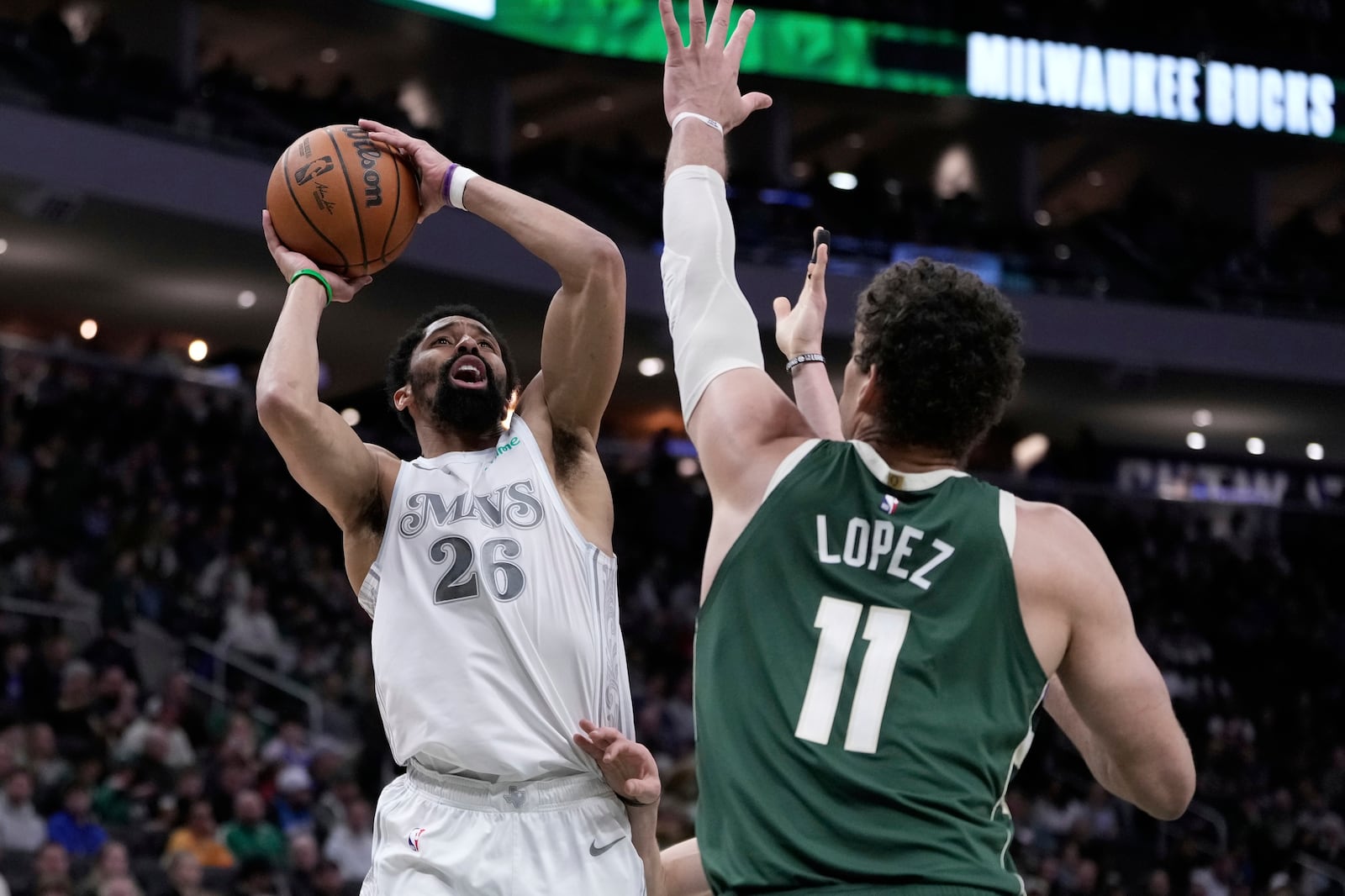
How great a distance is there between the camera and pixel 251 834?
10359 mm

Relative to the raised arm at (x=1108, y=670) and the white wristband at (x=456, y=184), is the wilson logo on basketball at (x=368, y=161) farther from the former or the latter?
the raised arm at (x=1108, y=670)

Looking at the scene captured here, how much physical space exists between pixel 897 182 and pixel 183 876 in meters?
19.4

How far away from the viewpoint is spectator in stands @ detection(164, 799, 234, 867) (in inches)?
388

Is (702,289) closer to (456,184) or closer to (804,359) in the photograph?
(804,359)

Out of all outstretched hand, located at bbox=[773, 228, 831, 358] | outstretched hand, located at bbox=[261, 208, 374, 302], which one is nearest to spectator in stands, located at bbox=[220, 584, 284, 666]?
outstretched hand, located at bbox=[261, 208, 374, 302]

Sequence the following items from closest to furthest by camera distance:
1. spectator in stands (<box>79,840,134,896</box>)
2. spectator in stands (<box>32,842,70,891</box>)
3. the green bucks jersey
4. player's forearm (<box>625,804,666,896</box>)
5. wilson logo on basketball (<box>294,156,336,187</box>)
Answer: the green bucks jersey → player's forearm (<box>625,804,666,896</box>) → wilson logo on basketball (<box>294,156,336,187</box>) → spectator in stands (<box>32,842,70,891</box>) → spectator in stands (<box>79,840,134,896</box>)

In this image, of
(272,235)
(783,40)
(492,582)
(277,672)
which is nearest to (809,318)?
(492,582)

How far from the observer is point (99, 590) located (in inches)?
511

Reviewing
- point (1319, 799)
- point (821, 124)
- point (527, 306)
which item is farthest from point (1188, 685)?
point (821, 124)

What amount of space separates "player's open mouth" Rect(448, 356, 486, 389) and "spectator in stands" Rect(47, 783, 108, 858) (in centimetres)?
663

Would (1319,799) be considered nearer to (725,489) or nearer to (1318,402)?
(1318,402)

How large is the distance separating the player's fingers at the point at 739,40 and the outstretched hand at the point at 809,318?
0.47 metres

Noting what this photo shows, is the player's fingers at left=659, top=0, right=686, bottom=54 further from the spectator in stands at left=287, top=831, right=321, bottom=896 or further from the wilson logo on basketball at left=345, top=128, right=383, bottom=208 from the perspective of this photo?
the spectator in stands at left=287, top=831, right=321, bottom=896

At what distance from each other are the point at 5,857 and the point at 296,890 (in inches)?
Answer: 67.9
